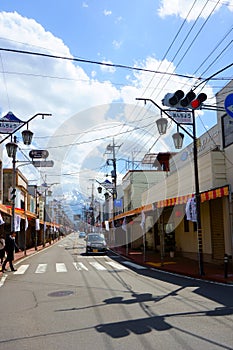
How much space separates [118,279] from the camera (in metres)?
14.3

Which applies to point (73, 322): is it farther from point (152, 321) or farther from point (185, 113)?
point (185, 113)

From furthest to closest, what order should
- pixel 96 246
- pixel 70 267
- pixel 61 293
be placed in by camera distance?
1. pixel 96 246
2. pixel 70 267
3. pixel 61 293

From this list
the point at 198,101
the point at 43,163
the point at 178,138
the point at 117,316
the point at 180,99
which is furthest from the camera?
the point at 43,163

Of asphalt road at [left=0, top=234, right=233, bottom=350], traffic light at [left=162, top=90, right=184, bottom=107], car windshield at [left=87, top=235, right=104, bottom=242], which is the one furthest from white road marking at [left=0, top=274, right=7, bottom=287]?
car windshield at [left=87, top=235, right=104, bottom=242]

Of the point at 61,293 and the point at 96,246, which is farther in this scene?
the point at 96,246

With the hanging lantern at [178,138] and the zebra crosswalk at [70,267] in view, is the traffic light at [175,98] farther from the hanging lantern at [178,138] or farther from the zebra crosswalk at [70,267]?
the zebra crosswalk at [70,267]

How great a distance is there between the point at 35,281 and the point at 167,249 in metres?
14.8

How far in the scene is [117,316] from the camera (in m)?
7.83

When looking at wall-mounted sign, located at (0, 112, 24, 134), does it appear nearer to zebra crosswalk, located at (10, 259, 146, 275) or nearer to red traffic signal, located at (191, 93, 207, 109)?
zebra crosswalk, located at (10, 259, 146, 275)

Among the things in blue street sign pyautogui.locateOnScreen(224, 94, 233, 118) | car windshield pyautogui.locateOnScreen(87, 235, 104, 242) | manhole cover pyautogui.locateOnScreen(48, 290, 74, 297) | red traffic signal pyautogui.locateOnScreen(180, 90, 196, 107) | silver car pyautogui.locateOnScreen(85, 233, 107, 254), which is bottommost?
manhole cover pyautogui.locateOnScreen(48, 290, 74, 297)

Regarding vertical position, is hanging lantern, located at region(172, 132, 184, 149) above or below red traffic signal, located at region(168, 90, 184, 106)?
above

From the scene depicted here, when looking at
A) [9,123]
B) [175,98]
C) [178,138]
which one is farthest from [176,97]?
[9,123]

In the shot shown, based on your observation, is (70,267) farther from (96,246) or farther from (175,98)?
(175,98)

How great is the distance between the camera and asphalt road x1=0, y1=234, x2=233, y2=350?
19.9 ft
